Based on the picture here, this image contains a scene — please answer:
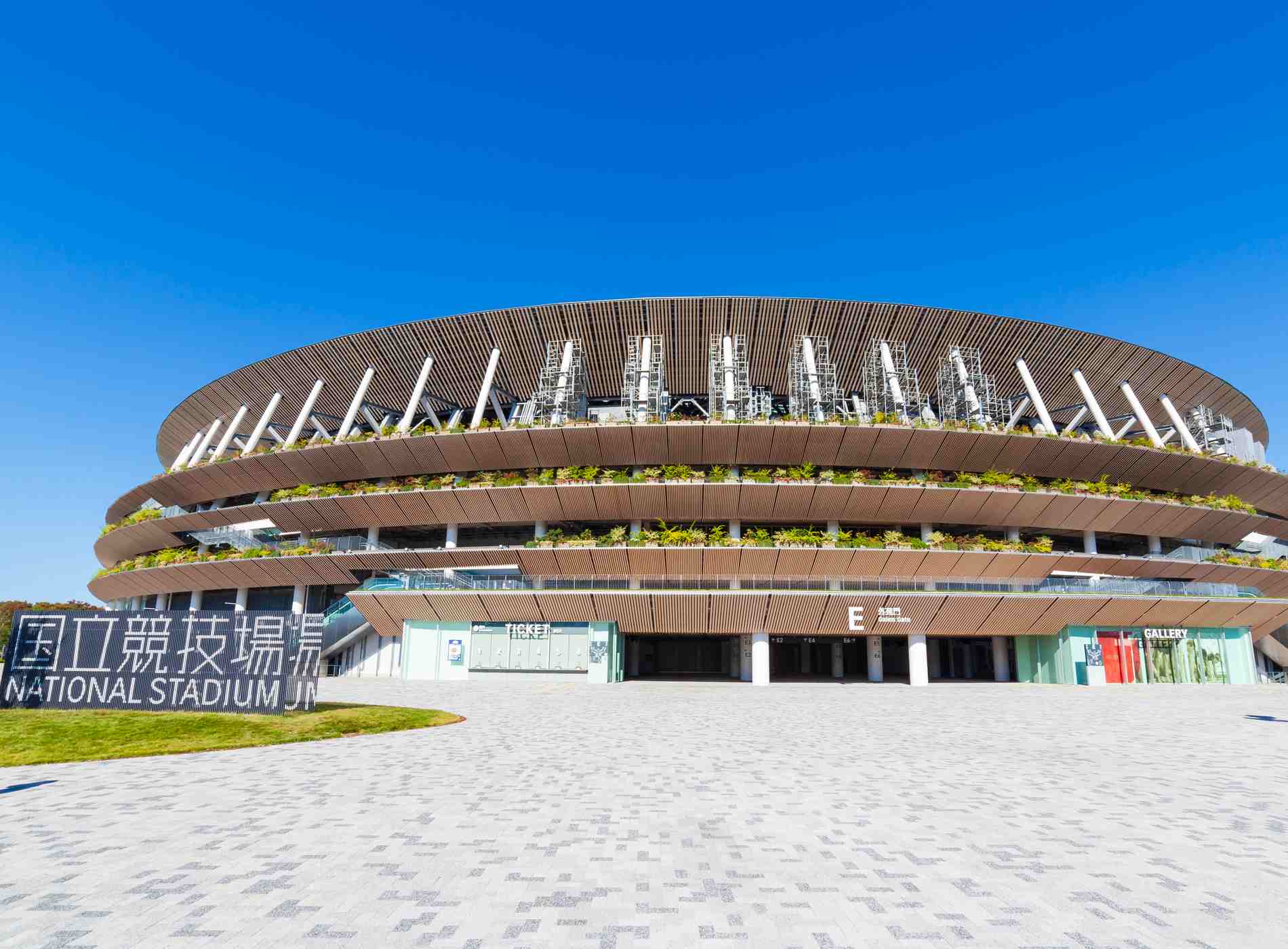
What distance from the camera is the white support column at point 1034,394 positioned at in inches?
1464

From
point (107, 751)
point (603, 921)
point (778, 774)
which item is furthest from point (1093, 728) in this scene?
point (107, 751)

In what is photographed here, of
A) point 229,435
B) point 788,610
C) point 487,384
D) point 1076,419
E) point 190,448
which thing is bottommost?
point 788,610

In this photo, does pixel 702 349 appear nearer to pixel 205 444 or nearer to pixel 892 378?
pixel 892 378

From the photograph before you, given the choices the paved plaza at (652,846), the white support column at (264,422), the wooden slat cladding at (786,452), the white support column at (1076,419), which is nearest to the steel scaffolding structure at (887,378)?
the wooden slat cladding at (786,452)

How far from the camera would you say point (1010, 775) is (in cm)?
1017

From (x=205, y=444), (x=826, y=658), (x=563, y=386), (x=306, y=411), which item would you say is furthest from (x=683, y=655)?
(x=205, y=444)

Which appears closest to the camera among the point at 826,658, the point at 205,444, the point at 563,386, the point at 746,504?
the point at 746,504

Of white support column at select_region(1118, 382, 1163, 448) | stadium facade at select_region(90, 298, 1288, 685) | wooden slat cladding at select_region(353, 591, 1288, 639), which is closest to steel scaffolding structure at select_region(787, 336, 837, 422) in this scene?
stadium facade at select_region(90, 298, 1288, 685)

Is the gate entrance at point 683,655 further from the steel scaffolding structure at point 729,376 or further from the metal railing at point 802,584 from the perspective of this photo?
the steel scaffolding structure at point 729,376

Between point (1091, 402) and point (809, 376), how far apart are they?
57.6 ft

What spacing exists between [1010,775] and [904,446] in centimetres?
2513

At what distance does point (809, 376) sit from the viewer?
122 feet

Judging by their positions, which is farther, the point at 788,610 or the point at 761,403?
the point at 761,403

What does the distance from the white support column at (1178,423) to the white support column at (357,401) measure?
164 ft
